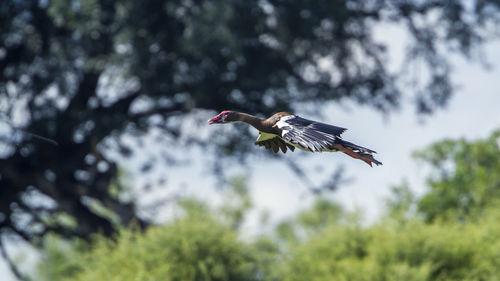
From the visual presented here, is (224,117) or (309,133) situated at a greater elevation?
(224,117)

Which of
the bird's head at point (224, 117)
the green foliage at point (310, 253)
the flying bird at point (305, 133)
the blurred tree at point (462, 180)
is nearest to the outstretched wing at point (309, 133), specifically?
the flying bird at point (305, 133)

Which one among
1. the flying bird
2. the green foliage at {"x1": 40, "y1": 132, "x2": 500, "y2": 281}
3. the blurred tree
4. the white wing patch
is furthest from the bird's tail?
the blurred tree

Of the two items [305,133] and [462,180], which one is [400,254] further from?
[305,133]

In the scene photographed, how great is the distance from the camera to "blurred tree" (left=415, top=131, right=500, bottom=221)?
17094 millimetres

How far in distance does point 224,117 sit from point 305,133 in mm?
326

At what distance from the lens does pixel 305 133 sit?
289cm

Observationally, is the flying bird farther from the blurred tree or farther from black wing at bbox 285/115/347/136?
the blurred tree

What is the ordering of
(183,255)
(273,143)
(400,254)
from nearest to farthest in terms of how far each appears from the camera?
(273,143)
(183,255)
(400,254)

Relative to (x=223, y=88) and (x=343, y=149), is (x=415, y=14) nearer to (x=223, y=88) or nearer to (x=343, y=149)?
(x=223, y=88)

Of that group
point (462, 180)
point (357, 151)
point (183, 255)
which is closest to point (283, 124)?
point (357, 151)

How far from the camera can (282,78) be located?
46.3 feet

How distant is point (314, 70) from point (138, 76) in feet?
13.1

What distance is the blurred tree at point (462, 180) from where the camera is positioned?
1709 cm

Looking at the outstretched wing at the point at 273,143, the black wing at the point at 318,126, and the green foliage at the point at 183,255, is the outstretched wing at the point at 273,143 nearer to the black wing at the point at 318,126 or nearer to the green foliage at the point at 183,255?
the black wing at the point at 318,126
